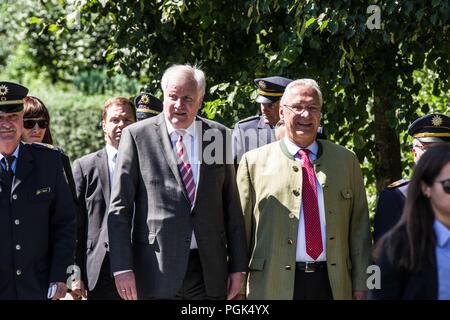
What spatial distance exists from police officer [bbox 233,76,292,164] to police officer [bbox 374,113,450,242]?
1097 mm

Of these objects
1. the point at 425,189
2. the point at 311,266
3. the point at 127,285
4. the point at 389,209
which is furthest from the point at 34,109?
the point at 425,189

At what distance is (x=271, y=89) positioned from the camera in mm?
7617

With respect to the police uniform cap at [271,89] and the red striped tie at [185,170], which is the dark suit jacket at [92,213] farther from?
the police uniform cap at [271,89]

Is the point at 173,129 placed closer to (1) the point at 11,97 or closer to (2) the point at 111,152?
(1) the point at 11,97

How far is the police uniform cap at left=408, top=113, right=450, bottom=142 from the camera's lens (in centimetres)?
660

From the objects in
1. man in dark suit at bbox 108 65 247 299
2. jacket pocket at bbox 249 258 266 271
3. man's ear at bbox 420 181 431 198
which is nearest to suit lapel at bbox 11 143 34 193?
man in dark suit at bbox 108 65 247 299

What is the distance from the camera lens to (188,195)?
607 cm

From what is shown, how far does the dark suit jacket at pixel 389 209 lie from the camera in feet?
20.0

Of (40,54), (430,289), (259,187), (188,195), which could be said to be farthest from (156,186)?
(40,54)

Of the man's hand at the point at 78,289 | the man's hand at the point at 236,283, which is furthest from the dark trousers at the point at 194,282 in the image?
the man's hand at the point at 78,289

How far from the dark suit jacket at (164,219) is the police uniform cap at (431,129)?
1280 mm

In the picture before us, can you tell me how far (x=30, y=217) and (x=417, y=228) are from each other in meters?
2.44

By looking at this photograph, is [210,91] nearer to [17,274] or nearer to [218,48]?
[218,48]

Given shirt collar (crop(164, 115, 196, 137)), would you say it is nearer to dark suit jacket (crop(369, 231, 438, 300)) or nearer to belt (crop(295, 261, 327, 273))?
belt (crop(295, 261, 327, 273))
